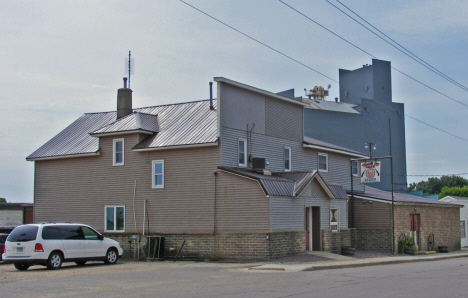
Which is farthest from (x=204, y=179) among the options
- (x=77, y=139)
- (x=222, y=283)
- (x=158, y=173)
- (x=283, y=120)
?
(x=222, y=283)

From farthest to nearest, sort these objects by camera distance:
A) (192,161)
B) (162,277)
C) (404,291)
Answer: (192,161), (162,277), (404,291)

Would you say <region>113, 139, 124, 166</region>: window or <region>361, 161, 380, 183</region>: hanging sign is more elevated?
<region>113, 139, 124, 166</region>: window

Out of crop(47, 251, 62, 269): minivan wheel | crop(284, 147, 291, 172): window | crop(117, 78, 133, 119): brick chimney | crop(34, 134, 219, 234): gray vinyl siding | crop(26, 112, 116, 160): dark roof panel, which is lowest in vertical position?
crop(47, 251, 62, 269): minivan wheel

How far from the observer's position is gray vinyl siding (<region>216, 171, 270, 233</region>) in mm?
23344

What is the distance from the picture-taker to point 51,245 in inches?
808

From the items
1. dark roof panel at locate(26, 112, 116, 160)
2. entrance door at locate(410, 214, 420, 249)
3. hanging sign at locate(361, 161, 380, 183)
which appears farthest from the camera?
entrance door at locate(410, 214, 420, 249)

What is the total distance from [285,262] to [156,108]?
42.2 feet

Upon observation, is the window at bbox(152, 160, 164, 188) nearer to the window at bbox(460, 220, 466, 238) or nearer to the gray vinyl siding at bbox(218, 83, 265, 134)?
the gray vinyl siding at bbox(218, 83, 265, 134)

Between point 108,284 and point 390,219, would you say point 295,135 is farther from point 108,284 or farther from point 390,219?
point 108,284

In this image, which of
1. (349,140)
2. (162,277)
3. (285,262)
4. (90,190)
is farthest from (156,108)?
(349,140)

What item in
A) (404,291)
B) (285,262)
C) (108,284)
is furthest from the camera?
(285,262)

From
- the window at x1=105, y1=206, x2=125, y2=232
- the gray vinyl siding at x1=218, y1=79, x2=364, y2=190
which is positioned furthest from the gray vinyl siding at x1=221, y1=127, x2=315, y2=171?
the window at x1=105, y1=206, x2=125, y2=232

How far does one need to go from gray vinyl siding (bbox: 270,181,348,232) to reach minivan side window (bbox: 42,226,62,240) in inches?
335

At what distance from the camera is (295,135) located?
29.7 m
